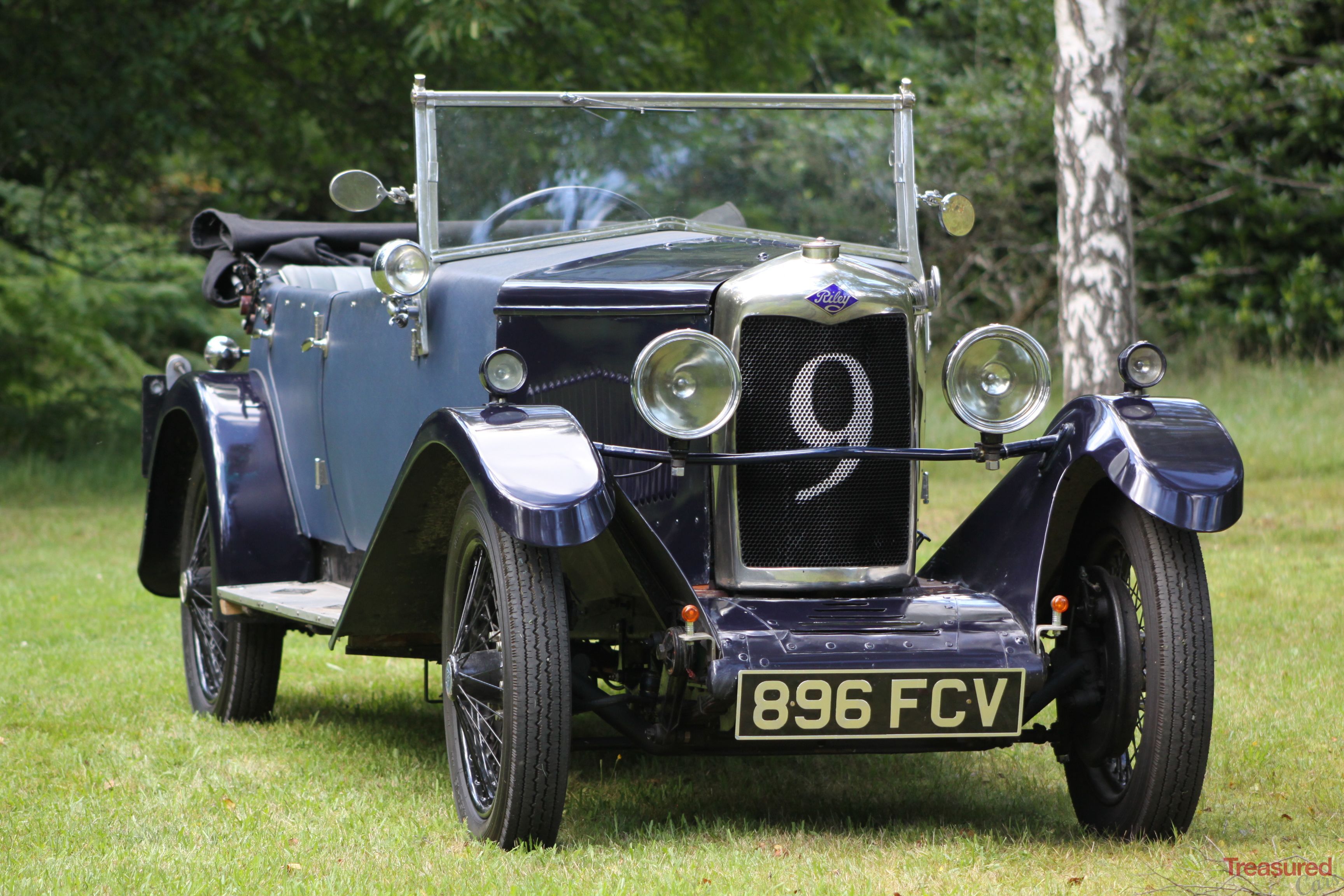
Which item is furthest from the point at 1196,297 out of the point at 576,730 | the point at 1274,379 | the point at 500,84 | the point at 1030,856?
the point at 1030,856

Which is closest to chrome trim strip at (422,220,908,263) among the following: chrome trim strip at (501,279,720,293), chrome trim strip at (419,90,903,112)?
chrome trim strip at (419,90,903,112)

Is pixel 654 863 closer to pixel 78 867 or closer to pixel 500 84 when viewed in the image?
pixel 78 867

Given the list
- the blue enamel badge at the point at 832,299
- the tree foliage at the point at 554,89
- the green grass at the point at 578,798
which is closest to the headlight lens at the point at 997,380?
the blue enamel badge at the point at 832,299

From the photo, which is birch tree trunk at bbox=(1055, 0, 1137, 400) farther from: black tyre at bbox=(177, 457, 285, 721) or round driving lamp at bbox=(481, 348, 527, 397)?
round driving lamp at bbox=(481, 348, 527, 397)

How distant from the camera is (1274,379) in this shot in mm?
12648

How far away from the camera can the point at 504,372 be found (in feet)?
11.9

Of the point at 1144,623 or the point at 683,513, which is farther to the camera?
the point at 683,513

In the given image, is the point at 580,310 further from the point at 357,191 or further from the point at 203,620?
the point at 203,620

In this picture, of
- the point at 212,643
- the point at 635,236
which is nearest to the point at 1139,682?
the point at 635,236

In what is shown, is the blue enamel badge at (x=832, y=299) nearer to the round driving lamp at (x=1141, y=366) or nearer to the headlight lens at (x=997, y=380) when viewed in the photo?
the headlight lens at (x=997, y=380)

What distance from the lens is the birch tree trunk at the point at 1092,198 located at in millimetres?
8250

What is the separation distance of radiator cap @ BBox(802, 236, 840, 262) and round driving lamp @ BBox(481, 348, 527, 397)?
28.7 inches

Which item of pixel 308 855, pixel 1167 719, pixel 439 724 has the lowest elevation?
pixel 439 724

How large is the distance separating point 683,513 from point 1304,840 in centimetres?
161
